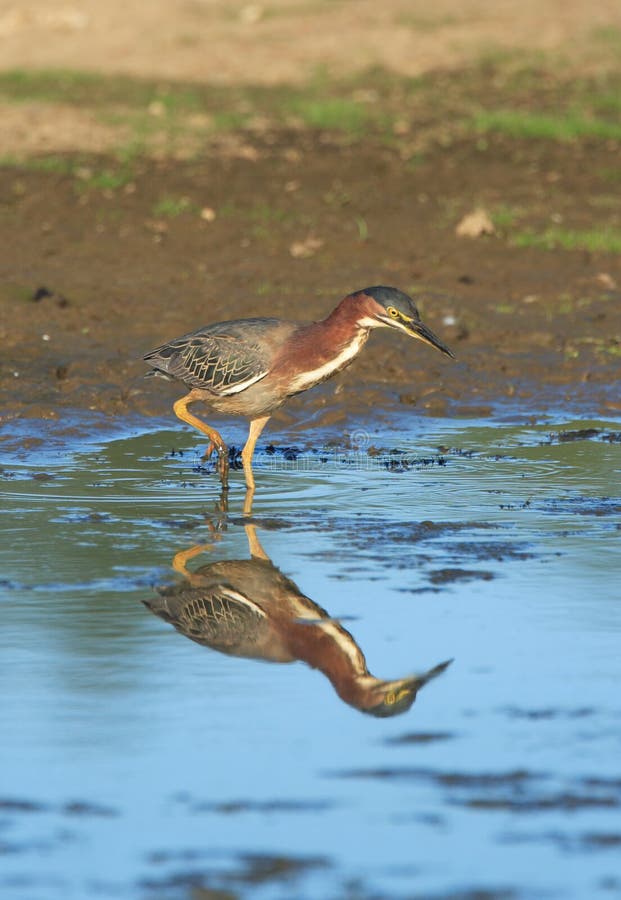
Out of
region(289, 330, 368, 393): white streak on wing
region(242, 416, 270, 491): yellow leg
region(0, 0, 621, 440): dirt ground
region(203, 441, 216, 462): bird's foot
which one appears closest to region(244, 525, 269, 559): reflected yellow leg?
region(242, 416, 270, 491): yellow leg

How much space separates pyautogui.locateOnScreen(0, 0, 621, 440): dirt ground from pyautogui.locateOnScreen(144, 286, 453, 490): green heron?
1444 millimetres

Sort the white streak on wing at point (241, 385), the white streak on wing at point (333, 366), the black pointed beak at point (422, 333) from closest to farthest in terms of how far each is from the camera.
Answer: the black pointed beak at point (422, 333), the white streak on wing at point (333, 366), the white streak on wing at point (241, 385)

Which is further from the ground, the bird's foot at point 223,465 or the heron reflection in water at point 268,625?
the bird's foot at point 223,465

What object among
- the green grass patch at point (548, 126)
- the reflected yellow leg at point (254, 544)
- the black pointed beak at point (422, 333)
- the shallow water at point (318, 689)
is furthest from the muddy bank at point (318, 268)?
the reflected yellow leg at point (254, 544)

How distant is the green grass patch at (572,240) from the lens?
14.0 metres

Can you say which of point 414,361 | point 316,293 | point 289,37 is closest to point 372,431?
point 414,361

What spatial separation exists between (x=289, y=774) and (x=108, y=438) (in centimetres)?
540

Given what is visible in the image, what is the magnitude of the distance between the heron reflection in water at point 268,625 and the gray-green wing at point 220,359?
1.57 meters

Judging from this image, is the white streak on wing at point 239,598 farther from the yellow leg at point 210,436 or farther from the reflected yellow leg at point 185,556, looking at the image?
the yellow leg at point 210,436

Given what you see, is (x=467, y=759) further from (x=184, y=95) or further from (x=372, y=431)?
(x=184, y=95)

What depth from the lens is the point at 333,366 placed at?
8523 millimetres

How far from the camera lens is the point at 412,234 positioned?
47.2 ft

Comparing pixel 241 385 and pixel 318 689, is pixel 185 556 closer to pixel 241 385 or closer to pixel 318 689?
pixel 241 385

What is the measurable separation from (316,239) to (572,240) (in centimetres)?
220
